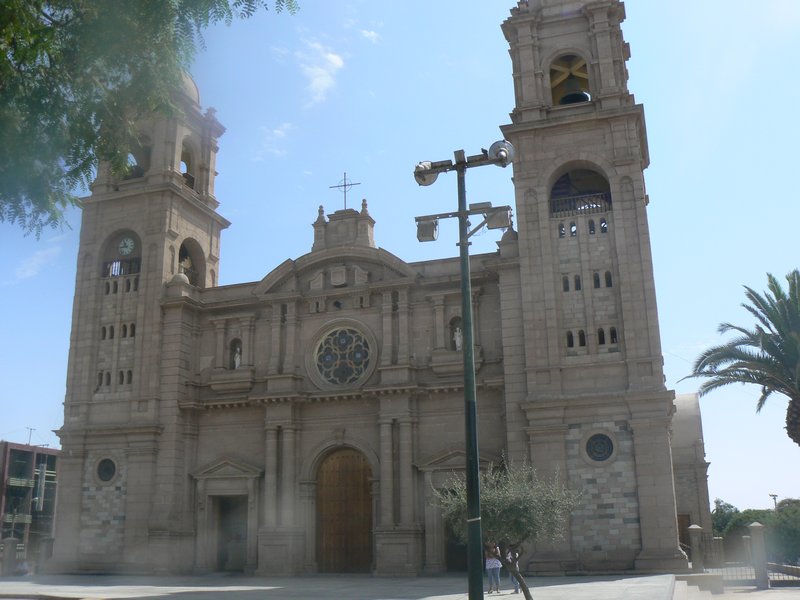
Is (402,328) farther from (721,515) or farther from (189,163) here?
(721,515)

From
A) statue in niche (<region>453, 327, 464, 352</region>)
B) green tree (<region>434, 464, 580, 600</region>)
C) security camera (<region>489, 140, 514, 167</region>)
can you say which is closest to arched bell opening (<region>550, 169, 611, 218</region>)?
statue in niche (<region>453, 327, 464, 352</region>)

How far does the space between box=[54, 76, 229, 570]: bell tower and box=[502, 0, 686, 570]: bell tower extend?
47.9 ft

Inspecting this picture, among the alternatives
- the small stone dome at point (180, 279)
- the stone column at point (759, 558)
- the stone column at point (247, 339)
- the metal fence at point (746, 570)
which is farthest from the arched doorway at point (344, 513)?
the stone column at point (759, 558)

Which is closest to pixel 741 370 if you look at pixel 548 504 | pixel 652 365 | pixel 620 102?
Answer: pixel 652 365

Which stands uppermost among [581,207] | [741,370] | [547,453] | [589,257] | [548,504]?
[581,207]

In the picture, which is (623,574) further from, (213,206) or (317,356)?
(213,206)

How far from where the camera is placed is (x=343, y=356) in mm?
35344

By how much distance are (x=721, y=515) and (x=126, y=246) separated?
66.8m

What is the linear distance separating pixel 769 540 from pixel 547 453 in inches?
714

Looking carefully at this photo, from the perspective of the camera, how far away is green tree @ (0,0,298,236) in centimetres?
1220

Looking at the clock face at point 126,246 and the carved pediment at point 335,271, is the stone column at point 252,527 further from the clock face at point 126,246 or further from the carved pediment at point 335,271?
the clock face at point 126,246

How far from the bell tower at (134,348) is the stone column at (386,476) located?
8.76m

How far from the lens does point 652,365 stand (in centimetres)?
2956

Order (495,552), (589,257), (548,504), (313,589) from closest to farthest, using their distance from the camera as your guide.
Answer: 1. (495,552)
2. (548,504)
3. (313,589)
4. (589,257)
